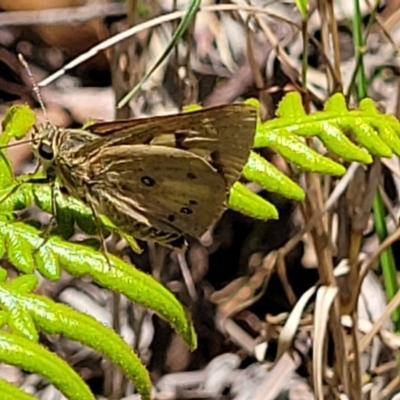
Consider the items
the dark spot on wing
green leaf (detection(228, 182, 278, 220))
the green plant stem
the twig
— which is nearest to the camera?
green leaf (detection(228, 182, 278, 220))

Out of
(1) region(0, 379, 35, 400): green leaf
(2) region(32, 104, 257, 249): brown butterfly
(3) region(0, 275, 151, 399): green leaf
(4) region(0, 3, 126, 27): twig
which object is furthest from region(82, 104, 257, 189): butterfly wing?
(4) region(0, 3, 126, 27): twig

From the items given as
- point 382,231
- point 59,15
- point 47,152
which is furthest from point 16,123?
point 59,15

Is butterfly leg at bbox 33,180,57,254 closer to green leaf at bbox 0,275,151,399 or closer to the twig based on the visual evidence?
green leaf at bbox 0,275,151,399

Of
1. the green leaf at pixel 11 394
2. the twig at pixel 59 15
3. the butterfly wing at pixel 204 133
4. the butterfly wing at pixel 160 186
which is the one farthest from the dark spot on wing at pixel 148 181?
the twig at pixel 59 15

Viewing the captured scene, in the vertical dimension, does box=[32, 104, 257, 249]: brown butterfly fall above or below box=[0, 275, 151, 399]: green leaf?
above

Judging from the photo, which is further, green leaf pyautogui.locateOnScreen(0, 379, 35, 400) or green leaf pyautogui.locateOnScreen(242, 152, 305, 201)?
green leaf pyautogui.locateOnScreen(242, 152, 305, 201)

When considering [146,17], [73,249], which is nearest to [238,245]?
[146,17]

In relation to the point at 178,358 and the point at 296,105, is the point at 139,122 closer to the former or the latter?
the point at 296,105

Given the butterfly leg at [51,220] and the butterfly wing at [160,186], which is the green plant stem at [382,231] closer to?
the butterfly wing at [160,186]

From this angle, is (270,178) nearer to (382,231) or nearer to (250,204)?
(250,204)
